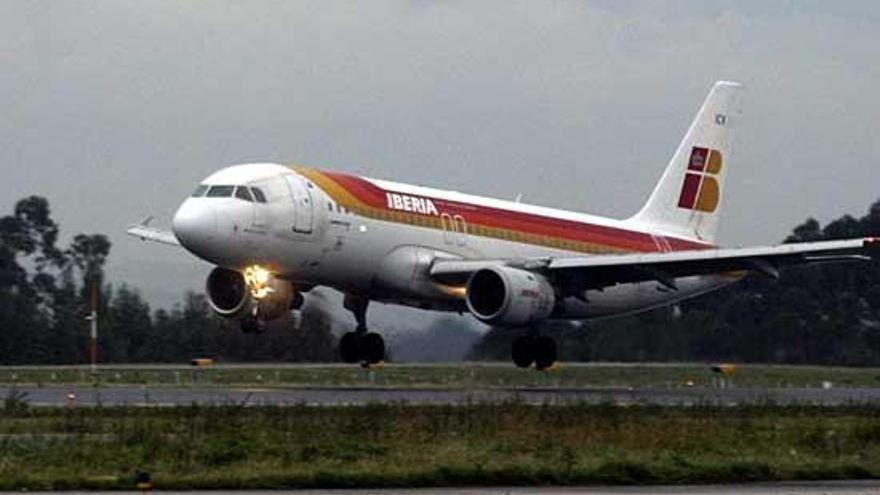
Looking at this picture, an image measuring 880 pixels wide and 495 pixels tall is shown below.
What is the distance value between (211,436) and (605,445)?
227 inches

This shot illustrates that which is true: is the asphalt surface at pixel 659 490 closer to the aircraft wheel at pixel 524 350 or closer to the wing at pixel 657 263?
the wing at pixel 657 263

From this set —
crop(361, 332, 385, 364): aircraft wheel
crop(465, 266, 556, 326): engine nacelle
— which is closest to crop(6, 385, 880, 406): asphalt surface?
crop(465, 266, 556, 326): engine nacelle

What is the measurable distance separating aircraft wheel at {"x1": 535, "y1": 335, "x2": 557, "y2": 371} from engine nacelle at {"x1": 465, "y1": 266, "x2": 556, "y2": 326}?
1.87 meters

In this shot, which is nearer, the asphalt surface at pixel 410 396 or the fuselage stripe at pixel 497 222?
the asphalt surface at pixel 410 396

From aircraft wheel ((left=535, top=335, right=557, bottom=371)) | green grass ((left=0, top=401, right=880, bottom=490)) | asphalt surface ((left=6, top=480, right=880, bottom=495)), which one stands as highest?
aircraft wheel ((left=535, top=335, right=557, bottom=371))

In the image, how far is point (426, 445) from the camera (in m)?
32.9

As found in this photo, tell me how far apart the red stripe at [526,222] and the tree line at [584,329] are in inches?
114

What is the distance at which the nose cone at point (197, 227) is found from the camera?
51000 mm

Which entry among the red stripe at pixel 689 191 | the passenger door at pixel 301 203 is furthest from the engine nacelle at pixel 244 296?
the red stripe at pixel 689 191

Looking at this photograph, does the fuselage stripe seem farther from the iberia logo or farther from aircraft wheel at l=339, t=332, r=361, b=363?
aircraft wheel at l=339, t=332, r=361, b=363

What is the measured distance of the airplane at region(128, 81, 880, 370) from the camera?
51.8m

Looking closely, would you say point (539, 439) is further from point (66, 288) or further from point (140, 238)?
point (66, 288)

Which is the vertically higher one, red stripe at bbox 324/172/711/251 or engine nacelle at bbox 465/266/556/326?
red stripe at bbox 324/172/711/251

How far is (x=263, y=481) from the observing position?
27484 millimetres
